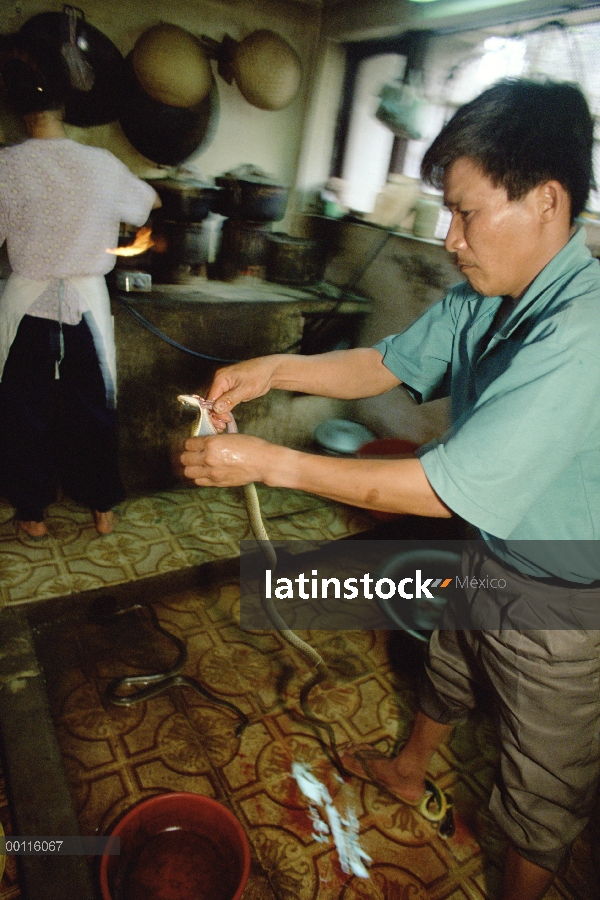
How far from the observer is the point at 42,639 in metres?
3.07

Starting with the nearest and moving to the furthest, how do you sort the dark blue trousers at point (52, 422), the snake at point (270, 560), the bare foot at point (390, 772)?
the snake at point (270, 560), the bare foot at point (390, 772), the dark blue trousers at point (52, 422)

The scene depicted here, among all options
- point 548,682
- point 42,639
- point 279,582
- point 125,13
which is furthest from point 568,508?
point 125,13

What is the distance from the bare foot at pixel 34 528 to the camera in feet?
12.0

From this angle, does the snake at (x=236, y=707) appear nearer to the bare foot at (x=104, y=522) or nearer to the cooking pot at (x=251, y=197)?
the bare foot at (x=104, y=522)

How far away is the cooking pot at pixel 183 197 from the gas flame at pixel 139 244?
0.65 ft

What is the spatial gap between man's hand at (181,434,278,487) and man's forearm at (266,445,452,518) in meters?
0.03

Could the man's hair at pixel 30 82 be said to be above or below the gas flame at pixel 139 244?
above

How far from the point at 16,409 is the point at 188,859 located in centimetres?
260

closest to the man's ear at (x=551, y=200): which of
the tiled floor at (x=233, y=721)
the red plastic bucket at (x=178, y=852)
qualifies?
the red plastic bucket at (x=178, y=852)

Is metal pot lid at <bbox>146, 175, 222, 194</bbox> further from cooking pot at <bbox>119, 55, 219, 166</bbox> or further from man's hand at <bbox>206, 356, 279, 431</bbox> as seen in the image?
man's hand at <bbox>206, 356, 279, 431</bbox>

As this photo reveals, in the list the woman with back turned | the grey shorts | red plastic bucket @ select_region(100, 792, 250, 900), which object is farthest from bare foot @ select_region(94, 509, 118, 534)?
the grey shorts

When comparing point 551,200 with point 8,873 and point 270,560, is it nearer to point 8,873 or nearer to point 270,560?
point 270,560

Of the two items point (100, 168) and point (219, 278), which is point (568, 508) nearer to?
point (100, 168)

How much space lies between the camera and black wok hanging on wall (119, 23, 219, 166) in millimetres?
4047
